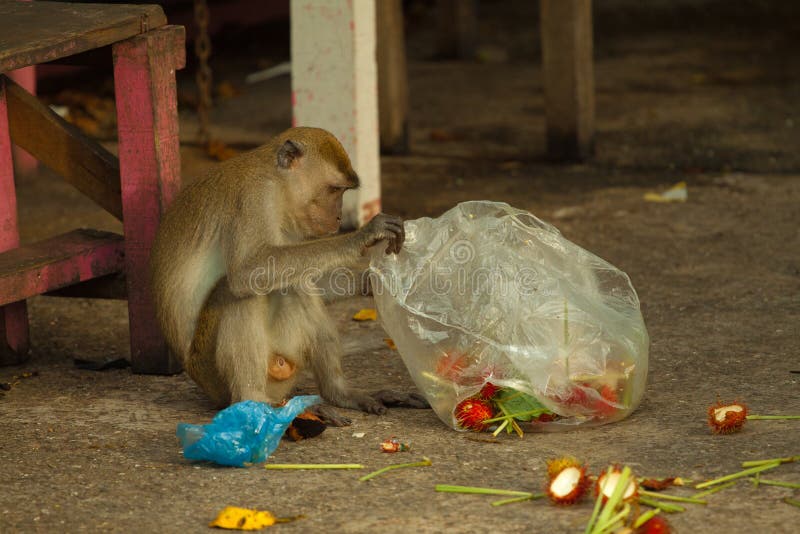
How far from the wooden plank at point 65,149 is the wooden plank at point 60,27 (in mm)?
385

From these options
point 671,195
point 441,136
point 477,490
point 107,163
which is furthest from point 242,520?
point 441,136

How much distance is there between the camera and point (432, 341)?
3979 millimetres

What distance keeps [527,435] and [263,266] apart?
0.95 metres

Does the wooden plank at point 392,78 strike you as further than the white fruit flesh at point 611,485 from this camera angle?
Yes

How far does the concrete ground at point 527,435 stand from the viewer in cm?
336

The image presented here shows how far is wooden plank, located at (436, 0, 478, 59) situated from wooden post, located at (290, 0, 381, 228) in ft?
15.9

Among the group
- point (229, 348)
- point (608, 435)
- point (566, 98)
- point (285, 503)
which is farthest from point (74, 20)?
point (566, 98)

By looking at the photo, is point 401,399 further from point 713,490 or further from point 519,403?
point 713,490

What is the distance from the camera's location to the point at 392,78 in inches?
311

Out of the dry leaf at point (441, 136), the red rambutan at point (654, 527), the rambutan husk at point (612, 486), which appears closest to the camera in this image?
the red rambutan at point (654, 527)

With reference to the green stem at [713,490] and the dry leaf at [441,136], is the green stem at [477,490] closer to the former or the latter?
the green stem at [713,490]

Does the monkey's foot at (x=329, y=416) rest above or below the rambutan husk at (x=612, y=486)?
below

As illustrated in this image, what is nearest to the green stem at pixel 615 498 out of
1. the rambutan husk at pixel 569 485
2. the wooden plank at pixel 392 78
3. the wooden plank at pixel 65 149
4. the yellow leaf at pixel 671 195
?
the rambutan husk at pixel 569 485

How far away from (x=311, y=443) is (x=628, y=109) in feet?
19.0
